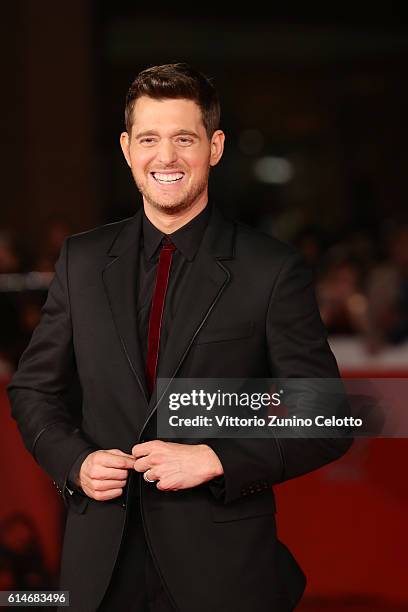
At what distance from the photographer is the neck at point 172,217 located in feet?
5.13

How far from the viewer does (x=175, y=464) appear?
4.67ft

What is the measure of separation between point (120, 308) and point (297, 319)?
255 mm

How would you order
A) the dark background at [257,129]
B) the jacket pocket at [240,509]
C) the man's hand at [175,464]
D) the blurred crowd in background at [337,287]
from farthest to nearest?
1. the dark background at [257,129]
2. the blurred crowd in background at [337,287]
3. the jacket pocket at [240,509]
4. the man's hand at [175,464]

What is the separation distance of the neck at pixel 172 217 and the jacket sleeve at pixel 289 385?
160mm

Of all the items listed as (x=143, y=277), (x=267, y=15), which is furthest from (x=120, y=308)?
(x=267, y=15)

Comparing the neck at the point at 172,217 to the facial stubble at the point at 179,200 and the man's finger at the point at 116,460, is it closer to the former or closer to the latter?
the facial stubble at the point at 179,200

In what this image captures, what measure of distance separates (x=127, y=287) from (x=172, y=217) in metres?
→ 0.12

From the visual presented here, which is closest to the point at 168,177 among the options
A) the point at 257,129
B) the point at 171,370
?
the point at 171,370

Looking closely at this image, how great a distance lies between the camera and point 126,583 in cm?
152

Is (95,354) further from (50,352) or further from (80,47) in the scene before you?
(80,47)

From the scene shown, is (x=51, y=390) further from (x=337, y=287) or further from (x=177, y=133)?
(x=337, y=287)

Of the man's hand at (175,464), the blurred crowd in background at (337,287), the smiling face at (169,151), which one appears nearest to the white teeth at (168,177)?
the smiling face at (169,151)

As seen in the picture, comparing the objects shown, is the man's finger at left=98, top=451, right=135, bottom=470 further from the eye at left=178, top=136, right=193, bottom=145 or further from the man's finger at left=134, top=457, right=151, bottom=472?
the eye at left=178, top=136, right=193, bottom=145

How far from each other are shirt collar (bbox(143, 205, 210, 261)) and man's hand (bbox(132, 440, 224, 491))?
0.96ft
